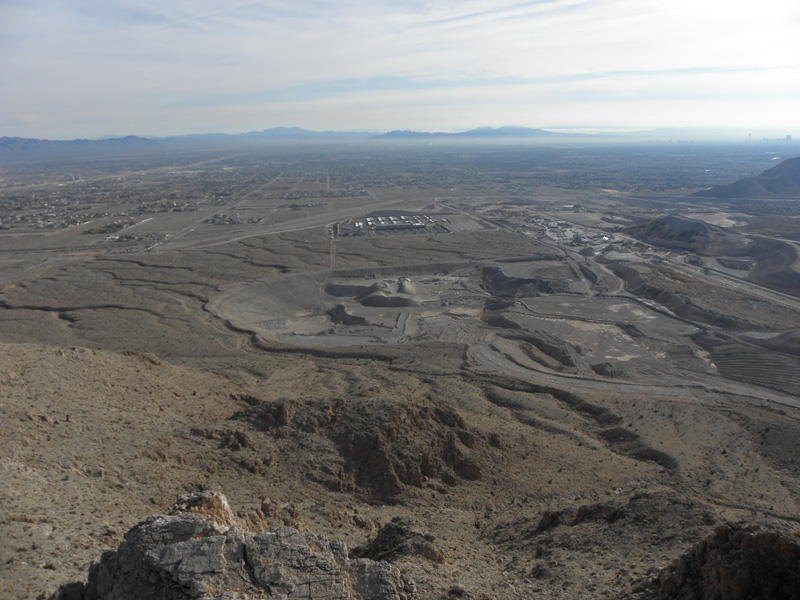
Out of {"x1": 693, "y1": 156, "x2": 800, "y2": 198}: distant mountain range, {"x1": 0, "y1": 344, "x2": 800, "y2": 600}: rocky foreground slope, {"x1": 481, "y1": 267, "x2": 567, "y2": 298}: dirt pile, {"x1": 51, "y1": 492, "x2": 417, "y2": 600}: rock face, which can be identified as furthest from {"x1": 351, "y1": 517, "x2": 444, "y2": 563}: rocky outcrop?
{"x1": 693, "y1": 156, "x2": 800, "y2": 198}: distant mountain range

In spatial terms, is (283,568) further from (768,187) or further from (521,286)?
(768,187)

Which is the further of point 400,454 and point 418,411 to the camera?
point 418,411

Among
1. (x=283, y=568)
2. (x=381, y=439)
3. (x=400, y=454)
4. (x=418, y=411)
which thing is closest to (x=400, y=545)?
(x=283, y=568)

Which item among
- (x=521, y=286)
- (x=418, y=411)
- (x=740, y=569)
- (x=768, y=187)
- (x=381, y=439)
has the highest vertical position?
(x=768, y=187)

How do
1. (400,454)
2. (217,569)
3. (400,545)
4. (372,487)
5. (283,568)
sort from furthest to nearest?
(400,454) → (372,487) → (400,545) → (283,568) → (217,569)

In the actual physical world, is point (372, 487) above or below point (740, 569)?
below

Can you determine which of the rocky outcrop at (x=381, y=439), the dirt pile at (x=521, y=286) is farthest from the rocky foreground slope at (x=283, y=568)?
the dirt pile at (x=521, y=286)
